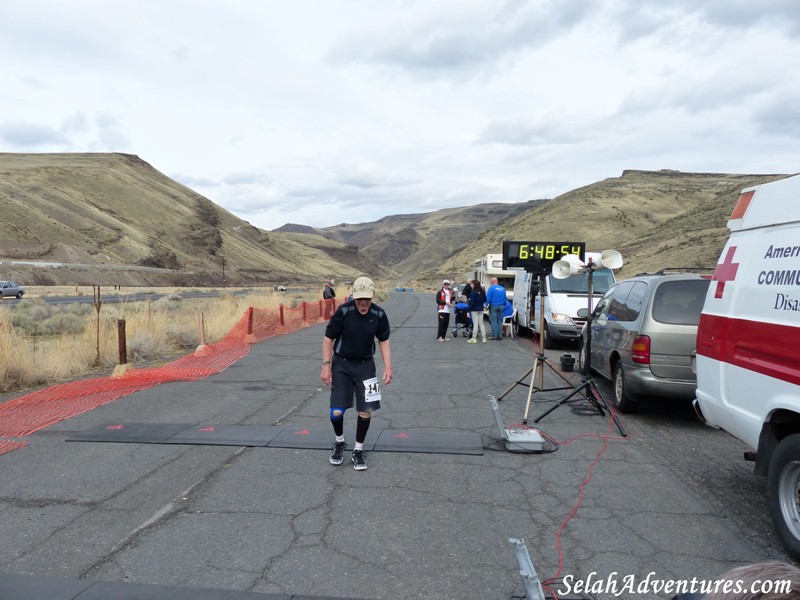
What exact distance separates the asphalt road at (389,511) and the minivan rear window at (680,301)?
1.37 meters

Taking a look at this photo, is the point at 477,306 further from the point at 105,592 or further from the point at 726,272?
the point at 105,592

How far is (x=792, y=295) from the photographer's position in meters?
3.89

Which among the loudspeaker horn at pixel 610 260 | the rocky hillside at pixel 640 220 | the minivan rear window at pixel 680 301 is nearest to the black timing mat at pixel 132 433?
the loudspeaker horn at pixel 610 260

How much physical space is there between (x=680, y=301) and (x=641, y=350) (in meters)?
0.84

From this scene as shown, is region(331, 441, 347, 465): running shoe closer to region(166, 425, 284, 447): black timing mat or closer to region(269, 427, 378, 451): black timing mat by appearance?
region(269, 427, 378, 451): black timing mat

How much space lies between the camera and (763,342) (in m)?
4.16

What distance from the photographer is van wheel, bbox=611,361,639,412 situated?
296 inches

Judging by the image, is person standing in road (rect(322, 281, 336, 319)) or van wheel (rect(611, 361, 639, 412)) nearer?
van wheel (rect(611, 361, 639, 412))

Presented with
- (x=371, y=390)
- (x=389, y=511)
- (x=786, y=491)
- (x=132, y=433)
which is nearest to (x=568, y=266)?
(x=371, y=390)

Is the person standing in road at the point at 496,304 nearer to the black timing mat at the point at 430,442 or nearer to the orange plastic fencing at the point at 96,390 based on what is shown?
the orange plastic fencing at the point at 96,390

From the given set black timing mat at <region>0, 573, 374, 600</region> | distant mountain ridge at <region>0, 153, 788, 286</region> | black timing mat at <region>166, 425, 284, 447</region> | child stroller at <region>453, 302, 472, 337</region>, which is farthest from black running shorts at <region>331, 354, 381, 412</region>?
distant mountain ridge at <region>0, 153, 788, 286</region>

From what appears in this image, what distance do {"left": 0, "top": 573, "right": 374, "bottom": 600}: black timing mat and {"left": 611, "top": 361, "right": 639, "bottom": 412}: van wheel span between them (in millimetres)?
5375

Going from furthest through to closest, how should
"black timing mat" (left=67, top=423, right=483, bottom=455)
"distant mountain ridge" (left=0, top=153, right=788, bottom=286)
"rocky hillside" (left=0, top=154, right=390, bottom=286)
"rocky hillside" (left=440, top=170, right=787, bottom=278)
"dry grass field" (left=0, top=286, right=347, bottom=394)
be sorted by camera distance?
1. "rocky hillside" (left=0, top=154, right=390, bottom=286)
2. "distant mountain ridge" (left=0, top=153, right=788, bottom=286)
3. "rocky hillside" (left=440, top=170, right=787, bottom=278)
4. "dry grass field" (left=0, top=286, right=347, bottom=394)
5. "black timing mat" (left=67, top=423, right=483, bottom=455)

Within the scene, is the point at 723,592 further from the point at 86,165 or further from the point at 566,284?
the point at 86,165
